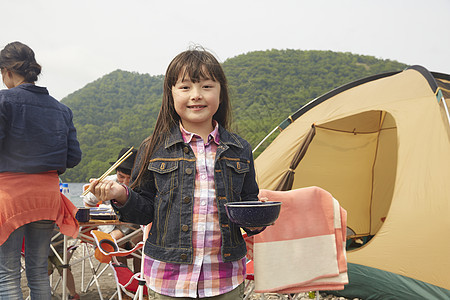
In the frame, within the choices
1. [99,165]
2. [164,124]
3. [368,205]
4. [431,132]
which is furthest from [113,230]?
[99,165]

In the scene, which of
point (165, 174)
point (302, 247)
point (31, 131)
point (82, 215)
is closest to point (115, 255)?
point (82, 215)

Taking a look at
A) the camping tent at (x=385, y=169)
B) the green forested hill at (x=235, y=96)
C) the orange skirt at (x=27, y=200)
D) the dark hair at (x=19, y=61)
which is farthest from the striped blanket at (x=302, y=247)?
the dark hair at (x=19, y=61)

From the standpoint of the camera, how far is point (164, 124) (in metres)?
1.37

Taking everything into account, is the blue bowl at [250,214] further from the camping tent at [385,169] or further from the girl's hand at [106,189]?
the camping tent at [385,169]

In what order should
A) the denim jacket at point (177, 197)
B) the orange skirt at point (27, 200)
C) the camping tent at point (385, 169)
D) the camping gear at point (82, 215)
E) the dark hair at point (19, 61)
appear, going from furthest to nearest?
the camping tent at point (385, 169) < the camping gear at point (82, 215) < the dark hair at point (19, 61) < the orange skirt at point (27, 200) < the denim jacket at point (177, 197)

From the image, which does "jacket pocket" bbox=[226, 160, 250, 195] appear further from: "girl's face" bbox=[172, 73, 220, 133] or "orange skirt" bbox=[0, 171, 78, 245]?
"orange skirt" bbox=[0, 171, 78, 245]

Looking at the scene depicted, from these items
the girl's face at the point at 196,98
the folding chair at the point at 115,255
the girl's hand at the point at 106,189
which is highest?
the girl's face at the point at 196,98

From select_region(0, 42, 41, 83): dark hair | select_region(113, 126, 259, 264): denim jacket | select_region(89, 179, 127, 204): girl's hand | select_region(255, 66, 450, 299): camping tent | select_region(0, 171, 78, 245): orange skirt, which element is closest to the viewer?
select_region(89, 179, 127, 204): girl's hand

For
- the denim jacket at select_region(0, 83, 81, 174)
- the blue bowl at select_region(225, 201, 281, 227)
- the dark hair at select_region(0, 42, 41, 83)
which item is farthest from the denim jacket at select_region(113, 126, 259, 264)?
the dark hair at select_region(0, 42, 41, 83)

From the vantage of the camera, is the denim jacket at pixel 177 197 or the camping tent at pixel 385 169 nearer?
the denim jacket at pixel 177 197

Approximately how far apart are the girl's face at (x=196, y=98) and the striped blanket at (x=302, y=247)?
819 millimetres

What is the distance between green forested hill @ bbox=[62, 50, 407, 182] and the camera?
668 cm

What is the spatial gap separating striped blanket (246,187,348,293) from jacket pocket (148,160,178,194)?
815 mm

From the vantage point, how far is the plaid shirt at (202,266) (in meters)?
1.16
